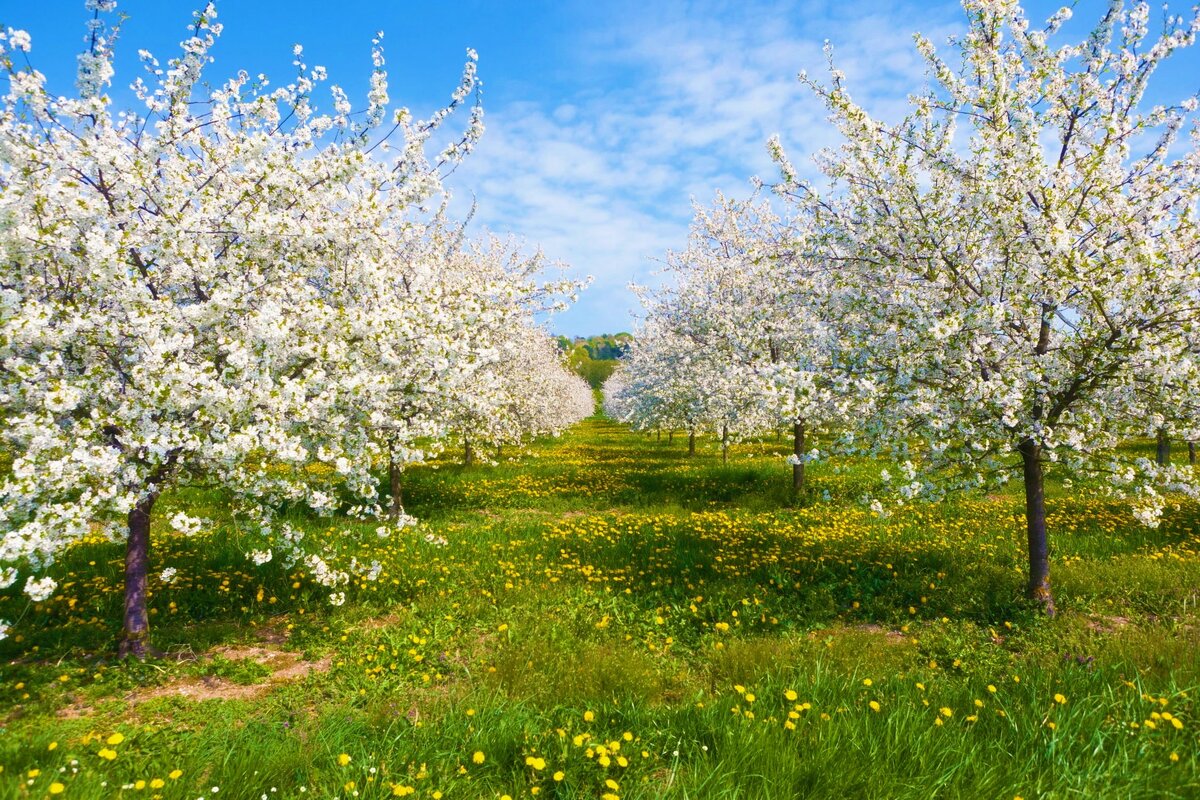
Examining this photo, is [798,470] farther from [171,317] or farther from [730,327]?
[171,317]

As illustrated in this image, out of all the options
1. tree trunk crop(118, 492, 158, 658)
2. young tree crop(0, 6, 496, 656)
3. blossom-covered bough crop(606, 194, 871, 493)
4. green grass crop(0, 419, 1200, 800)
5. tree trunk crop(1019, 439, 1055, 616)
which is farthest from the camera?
blossom-covered bough crop(606, 194, 871, 493)

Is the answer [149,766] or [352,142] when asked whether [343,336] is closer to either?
[352,142]

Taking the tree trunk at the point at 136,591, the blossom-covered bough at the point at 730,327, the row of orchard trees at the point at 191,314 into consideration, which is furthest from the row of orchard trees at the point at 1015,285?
the tree trunk at the point at 136,591

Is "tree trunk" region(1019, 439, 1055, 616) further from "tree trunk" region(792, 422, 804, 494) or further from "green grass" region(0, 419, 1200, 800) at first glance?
"tree trunk" region(792, 422, 804, 494)

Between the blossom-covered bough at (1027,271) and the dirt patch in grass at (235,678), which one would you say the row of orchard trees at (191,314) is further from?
the blossom-covered bough at (1027,271)

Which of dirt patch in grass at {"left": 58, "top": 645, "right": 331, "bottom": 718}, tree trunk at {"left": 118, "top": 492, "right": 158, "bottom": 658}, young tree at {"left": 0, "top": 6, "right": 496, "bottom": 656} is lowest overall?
dirt patch in grass at {"left": 58, "top": 645, "right": 331, "bottom": 718}

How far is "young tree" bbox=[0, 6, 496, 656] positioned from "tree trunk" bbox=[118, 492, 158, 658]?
0.02 metres

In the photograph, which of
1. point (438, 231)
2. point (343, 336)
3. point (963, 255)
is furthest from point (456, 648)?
point (438, 231)

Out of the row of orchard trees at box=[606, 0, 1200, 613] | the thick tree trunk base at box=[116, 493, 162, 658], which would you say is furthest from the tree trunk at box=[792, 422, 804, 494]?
the thick tree trunk base at box=[116, 493, 162, 658]

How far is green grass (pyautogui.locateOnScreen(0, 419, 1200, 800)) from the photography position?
12.2 feet

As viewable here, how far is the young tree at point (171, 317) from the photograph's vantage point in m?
4.80

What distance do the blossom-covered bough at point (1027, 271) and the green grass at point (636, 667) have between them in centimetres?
206

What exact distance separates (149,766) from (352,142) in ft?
20.4

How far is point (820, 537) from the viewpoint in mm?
11141
